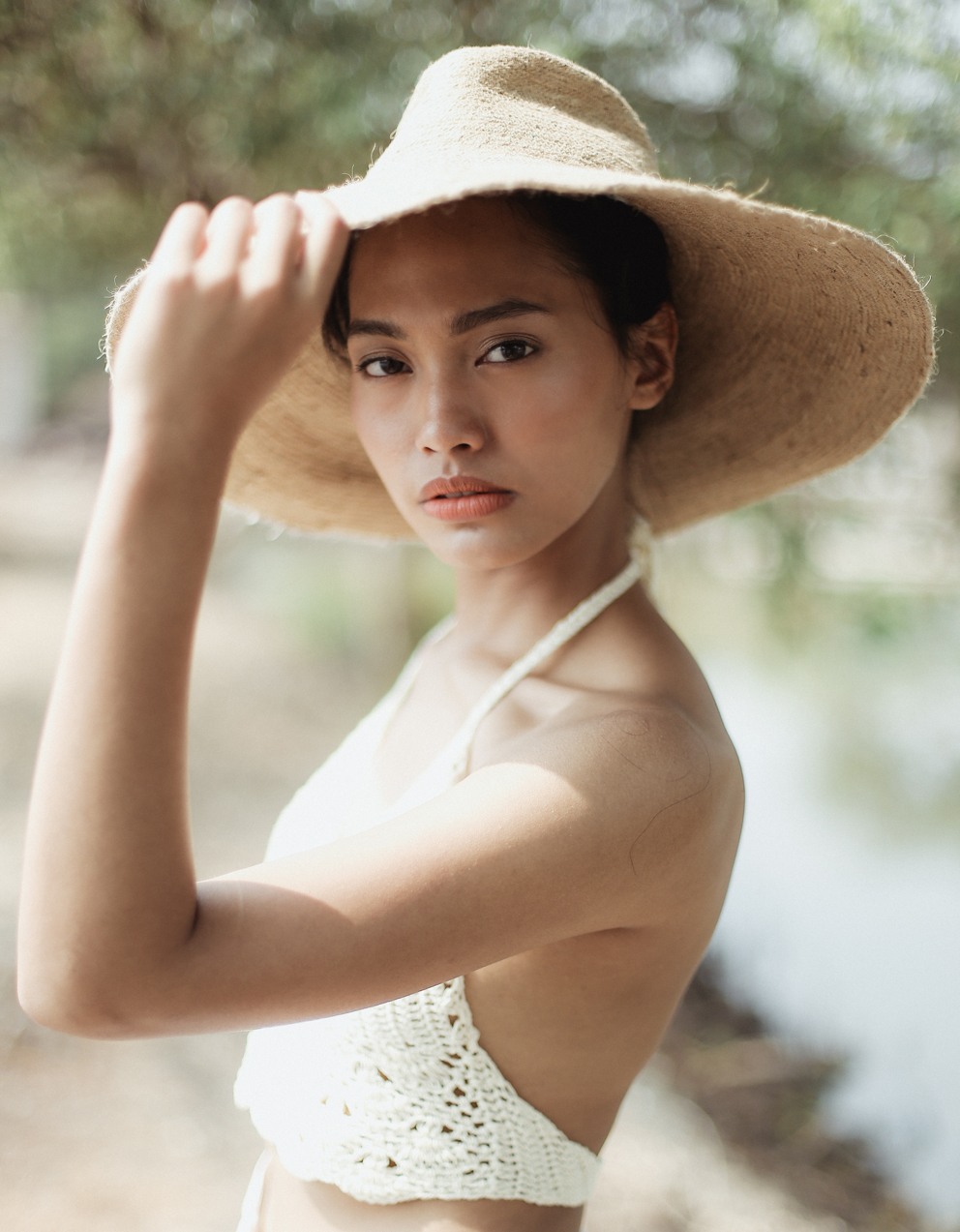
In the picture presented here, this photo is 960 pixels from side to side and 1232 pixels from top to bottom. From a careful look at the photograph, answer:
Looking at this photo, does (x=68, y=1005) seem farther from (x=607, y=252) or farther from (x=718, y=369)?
(x=718, y=369)

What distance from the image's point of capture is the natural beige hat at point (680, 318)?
1.07 m

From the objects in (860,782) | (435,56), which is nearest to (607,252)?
(435,56)

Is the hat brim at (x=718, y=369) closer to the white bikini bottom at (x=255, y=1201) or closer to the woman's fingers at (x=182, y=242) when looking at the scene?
the woman's fingers at (x=182, y=242)

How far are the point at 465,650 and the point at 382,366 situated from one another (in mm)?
415

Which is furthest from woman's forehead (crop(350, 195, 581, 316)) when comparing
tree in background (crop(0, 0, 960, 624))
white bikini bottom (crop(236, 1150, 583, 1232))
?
tree in background (crop(0, 0, 960, 624))

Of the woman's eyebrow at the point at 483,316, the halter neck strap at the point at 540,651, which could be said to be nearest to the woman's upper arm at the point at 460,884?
the halter neck strap at the point at 540,651

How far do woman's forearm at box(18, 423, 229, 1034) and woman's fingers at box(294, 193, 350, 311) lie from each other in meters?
0.14

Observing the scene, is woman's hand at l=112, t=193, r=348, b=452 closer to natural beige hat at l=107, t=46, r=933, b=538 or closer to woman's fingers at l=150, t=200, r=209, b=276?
woman's fingers at l=150, t=200, r=209, b=276

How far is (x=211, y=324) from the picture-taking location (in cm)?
72

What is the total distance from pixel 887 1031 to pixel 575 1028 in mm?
3720

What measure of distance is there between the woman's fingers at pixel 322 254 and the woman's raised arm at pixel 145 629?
0.01 meters

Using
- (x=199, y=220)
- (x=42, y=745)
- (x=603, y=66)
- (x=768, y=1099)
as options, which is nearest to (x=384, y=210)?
(x=199, y=220)

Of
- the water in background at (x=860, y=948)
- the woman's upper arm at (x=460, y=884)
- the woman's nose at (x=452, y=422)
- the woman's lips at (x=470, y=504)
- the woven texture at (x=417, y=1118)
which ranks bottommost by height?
the water in background at (x=860, y=948)

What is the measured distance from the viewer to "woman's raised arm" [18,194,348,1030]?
0.70 m
